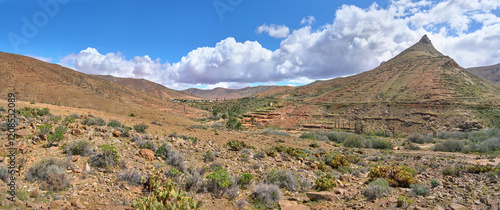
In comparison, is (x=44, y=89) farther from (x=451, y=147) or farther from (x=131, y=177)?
(x=451, y=147)

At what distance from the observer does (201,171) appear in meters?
8.83

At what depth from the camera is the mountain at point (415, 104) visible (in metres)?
42.5

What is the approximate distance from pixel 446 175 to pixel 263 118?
45297mm

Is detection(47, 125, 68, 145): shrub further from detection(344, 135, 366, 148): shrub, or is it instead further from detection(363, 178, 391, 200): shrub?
detection(344, 135, 366, 148): shrub

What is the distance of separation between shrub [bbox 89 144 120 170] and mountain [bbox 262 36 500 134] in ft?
148

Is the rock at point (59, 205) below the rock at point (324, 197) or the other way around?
the other way around

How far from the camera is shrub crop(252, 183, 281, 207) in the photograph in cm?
710

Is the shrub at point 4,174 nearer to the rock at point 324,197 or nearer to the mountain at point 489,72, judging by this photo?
the rock at point 324,197

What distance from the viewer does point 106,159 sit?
7309 millimetres

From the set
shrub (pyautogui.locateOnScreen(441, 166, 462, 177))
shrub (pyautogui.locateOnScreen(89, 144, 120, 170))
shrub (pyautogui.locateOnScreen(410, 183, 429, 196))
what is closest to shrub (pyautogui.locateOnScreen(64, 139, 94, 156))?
shrub (pyautogui.locateOnScreen(89, 144, 120, 170))

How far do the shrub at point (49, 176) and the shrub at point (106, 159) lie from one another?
1.00m

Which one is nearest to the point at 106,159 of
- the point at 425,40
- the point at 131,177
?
the point at 131,177

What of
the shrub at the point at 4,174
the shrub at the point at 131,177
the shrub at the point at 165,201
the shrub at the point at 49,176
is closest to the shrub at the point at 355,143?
the shrub at the point at 165,201

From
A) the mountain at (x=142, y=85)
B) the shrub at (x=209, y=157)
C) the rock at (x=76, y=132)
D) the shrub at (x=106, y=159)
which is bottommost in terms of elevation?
the shrub at (x=209, y=157)
